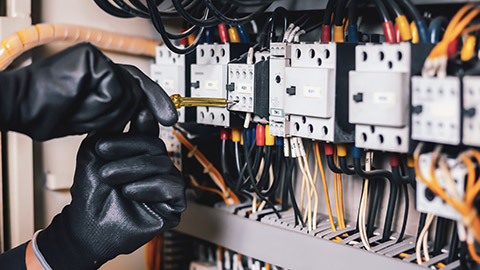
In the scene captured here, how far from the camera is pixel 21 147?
1.36m

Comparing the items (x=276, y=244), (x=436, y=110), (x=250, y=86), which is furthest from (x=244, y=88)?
(x=436, y=110)

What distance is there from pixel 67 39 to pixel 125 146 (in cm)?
51

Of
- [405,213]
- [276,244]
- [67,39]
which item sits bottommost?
[276,244]

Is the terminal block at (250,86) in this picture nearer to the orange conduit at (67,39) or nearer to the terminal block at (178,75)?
the terminal block at (178,75)

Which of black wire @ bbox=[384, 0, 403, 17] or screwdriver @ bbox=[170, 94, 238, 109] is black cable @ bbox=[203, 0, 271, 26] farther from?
black wire @ bbox=[384, 0, 403, 17]

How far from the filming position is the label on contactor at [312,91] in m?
1.02

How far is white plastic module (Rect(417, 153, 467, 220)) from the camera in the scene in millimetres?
812

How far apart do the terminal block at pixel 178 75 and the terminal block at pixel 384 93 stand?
51 centimetres

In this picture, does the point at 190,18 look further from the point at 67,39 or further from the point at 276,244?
the point at 276,244

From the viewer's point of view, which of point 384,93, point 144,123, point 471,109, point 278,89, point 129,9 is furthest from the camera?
point 129,9

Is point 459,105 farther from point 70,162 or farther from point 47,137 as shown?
point 70,162

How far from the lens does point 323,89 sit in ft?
3.33

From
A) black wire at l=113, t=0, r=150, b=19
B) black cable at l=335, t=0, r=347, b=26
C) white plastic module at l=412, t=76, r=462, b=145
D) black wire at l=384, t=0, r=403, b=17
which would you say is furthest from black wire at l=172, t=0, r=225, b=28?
white plastic module at l=412, t=76, r=462, b=145

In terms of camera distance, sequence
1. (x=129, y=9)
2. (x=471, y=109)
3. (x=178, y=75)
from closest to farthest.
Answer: (x=471, y=109) → (x=129, y=9) → (x=178, y=75)
